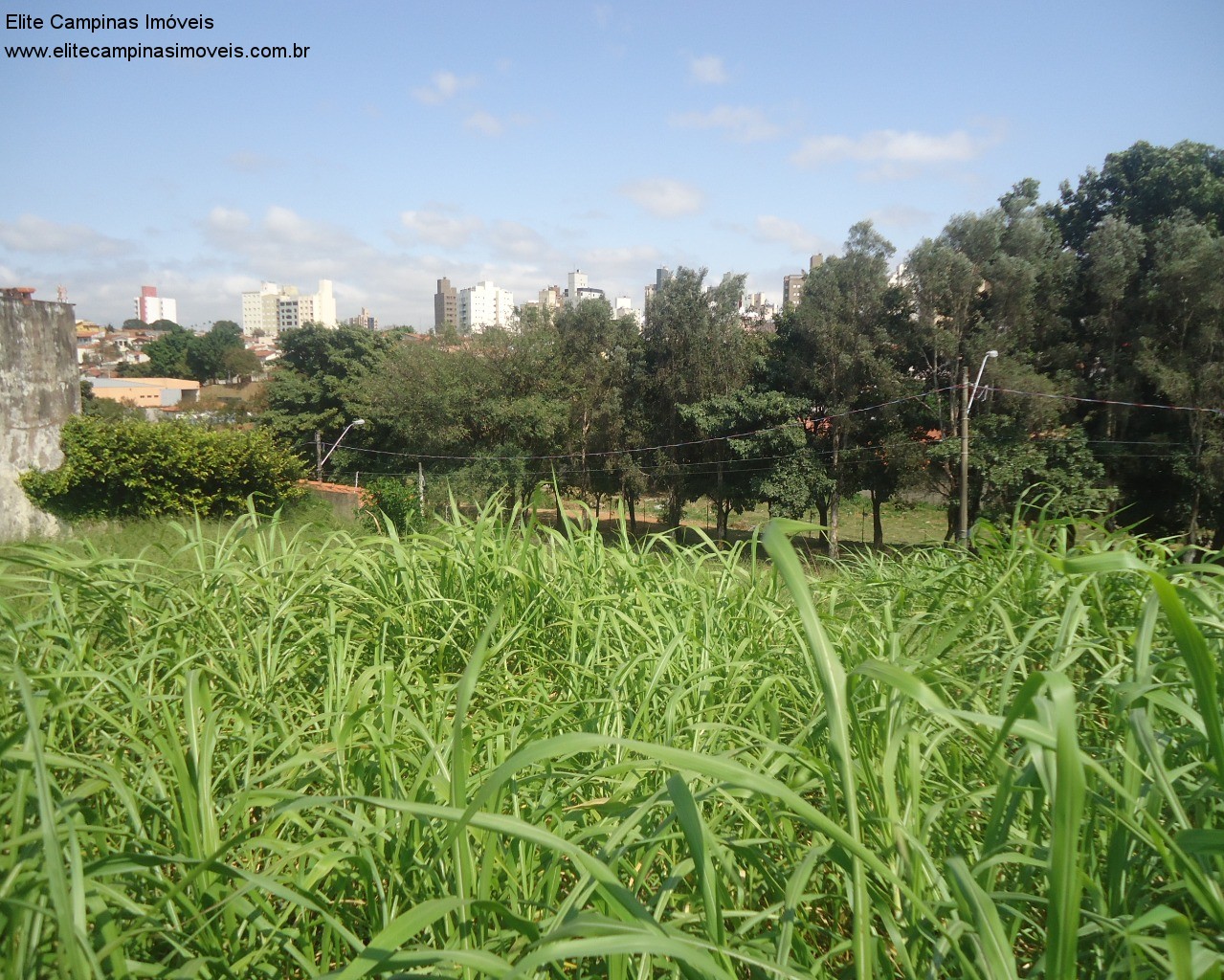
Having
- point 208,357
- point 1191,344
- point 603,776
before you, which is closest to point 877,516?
point 1191,344

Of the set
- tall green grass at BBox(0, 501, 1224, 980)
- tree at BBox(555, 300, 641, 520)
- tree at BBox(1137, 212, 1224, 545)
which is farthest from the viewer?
tree at BBox(555, 300, 641, 520)

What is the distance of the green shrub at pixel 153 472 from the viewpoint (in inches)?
446

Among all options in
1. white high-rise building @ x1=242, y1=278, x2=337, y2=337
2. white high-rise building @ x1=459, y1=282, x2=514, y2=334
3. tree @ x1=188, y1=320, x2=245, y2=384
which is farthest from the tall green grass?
white high-rise building @ x1=242, y1=278, x2=337, y2=337

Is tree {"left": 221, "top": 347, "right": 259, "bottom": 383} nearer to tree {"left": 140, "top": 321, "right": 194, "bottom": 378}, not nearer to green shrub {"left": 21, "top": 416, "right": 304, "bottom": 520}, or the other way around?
tree {"left": 140, "top": 321, "right": 194, "bottom": 378}

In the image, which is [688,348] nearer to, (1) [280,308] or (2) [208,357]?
(2) [208,357]

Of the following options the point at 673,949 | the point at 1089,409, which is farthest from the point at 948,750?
the point at 1089,409

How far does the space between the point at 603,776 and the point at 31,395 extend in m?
12.4

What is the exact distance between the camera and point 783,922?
0.93 m

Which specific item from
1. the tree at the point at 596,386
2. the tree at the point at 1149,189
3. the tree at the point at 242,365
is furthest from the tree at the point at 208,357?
the tree at the point at 1149,189


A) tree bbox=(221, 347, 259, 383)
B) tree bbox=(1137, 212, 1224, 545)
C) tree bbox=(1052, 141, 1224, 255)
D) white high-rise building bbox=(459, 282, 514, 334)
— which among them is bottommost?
tree bbox=(1137, 212, 1224, 545)

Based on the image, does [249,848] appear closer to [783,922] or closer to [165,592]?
[783,922]

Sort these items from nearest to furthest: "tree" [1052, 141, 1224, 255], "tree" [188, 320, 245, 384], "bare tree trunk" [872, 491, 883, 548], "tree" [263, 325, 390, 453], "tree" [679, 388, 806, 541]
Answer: "tree" [1052, 141, 1224, 255] → "tree" [679, 388, 806, 541] → "bare tree trunk" [872, 491, 883, 548] → "tree" [263, 325, 390, 453] → "tree" [188, 320, 245, 384]

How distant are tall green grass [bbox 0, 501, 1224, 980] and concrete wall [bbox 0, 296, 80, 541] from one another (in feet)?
34.6

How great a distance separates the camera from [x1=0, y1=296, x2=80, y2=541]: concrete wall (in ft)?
35.1
